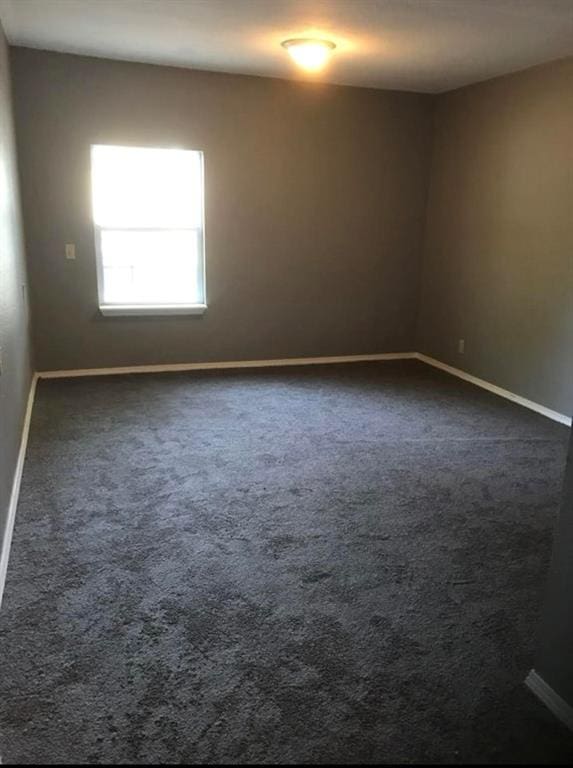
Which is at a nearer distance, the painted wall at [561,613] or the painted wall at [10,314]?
the painted wall at [561,613]

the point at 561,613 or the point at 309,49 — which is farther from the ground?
the point at 309,49

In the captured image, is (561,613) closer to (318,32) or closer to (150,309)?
(318,32)

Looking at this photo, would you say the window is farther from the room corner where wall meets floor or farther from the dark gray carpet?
the dark gray carpet

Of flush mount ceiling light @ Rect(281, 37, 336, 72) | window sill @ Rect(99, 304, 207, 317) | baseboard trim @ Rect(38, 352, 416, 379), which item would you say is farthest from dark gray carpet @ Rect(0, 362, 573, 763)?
flush mount ceiling light @ Rect(281, 37, 336, 72)

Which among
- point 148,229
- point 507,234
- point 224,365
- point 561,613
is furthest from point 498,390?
point 561,613

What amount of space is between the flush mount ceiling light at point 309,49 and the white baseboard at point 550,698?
3.58m

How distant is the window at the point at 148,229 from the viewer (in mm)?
5094

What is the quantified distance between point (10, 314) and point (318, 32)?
7.86 ft

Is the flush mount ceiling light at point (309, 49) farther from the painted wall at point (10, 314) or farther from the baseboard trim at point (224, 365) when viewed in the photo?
the baseboard trim at point (224, 365)

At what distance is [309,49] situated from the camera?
12.8 feet

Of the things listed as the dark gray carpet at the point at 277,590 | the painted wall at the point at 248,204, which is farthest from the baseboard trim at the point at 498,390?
the painted wall at the point at 248,204

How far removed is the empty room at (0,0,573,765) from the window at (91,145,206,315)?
0.02 m

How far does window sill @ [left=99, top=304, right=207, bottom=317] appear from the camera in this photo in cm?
522

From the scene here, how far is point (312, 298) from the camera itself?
19.0 feet
